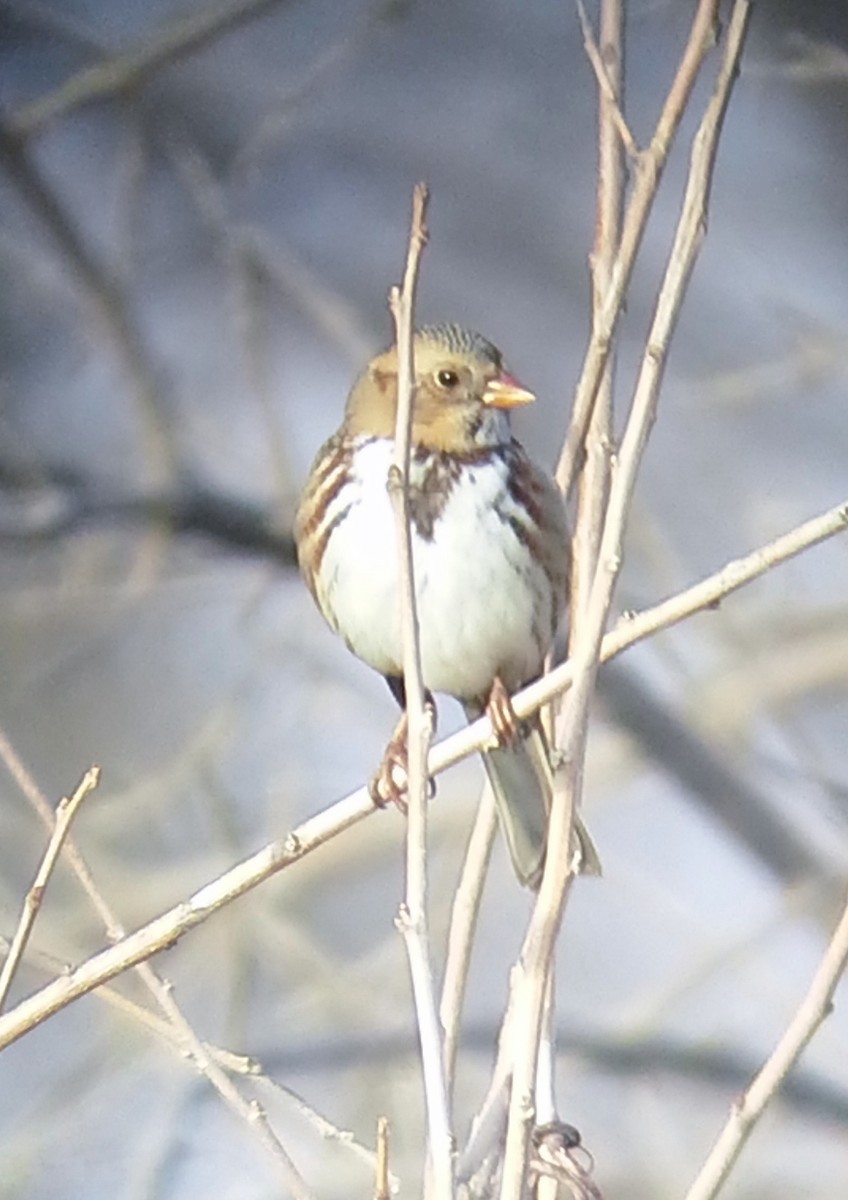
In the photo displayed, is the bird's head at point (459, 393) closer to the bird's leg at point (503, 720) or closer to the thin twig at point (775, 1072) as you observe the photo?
the bird's leg at point (503, 720)

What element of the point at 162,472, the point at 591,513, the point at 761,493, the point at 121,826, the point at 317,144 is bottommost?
the point at 591,513

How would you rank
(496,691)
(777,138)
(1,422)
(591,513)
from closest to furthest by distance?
(591,513)
(496,691)
(777,138)
(1,422)

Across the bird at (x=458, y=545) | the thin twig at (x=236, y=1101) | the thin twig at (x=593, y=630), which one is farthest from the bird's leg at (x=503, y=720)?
the thin twig at (x=236, y=1101)

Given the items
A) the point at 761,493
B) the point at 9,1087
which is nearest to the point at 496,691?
the point at 761,493

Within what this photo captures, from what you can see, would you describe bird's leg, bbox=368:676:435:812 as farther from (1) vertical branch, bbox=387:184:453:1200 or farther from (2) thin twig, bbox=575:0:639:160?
(2) thin twig, bbox=575:0:639:160

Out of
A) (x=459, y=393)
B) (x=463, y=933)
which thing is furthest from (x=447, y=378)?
(x=463, y=933)

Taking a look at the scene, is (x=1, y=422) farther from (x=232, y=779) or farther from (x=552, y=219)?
(x=552, y=219)

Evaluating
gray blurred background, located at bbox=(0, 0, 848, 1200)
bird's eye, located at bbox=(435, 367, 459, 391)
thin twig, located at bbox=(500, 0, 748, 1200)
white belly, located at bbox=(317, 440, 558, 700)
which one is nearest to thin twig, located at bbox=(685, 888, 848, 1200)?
thin twig, located at bbox=(500, 0, 748, 1200)
